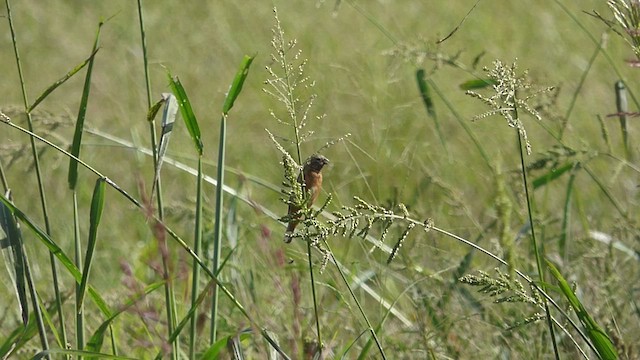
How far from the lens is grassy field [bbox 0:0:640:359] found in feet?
6.06

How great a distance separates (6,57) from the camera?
6809 mm

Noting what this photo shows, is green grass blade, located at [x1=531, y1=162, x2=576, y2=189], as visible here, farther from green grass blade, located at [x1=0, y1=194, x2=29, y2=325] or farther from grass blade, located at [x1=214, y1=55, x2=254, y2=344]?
green grass blade, located at [x1=0, y1=194, x2=29, y2=325]

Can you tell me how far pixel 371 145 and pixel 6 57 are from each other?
11.9 feet

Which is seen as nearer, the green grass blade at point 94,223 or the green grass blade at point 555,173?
the green grass blade at point 94,223

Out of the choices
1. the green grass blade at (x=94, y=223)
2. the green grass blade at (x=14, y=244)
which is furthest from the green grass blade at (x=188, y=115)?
the green grass blade at (x=14, y=244)

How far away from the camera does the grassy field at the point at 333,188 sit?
185cm

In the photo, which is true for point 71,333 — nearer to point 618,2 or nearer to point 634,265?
point 634,265

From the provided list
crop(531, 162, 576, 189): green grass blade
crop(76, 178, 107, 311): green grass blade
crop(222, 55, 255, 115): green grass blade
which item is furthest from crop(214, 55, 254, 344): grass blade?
crop(531, 162, 576, 189): green grass blade

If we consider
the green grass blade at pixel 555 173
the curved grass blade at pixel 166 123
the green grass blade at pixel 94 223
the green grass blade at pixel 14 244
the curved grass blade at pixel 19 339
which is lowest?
the curved grass blade at pixel 19 339

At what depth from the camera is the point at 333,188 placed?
2.23 meters

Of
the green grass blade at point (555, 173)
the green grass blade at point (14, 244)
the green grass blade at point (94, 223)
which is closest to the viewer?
the green grass blade at point (94, 223)

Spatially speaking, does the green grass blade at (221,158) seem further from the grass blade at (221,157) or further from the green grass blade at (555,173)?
the green grass blade at (555,173)

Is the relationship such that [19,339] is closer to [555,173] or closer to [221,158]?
[221,158]

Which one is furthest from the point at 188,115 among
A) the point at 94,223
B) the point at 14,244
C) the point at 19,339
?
the point at 19,339
